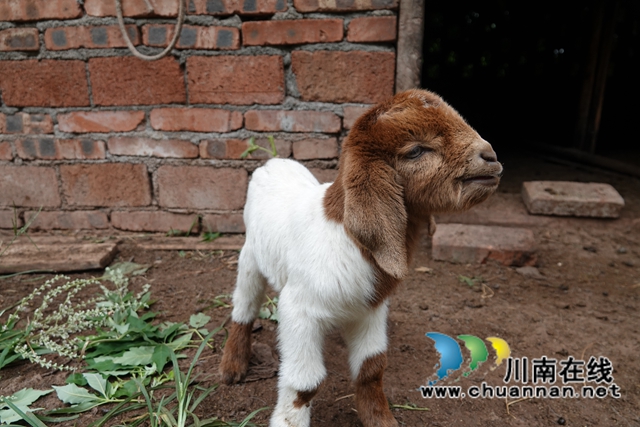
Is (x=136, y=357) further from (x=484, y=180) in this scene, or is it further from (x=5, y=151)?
(x=5, y=151)

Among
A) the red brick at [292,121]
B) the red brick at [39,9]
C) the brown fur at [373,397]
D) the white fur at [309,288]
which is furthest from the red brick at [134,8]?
the brown fur at [373,397]

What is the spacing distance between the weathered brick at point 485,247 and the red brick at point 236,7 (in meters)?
2.03

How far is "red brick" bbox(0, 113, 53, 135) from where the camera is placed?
3689mm

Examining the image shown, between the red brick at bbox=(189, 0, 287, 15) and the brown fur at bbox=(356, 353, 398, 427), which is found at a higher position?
the red brick at bbox=(189, 0, 287, 15)

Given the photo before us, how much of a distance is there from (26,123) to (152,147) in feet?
3.36

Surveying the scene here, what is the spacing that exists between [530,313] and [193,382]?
2.01m

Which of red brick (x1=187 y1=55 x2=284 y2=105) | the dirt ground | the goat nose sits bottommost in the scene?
the dirt ground

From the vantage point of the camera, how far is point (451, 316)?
9.31ft

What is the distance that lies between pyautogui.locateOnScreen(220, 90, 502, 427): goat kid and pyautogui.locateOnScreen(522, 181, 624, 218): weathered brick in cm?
244

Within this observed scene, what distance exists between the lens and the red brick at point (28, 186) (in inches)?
150

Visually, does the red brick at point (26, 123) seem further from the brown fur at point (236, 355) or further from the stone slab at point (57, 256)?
the brown fur at point (236, 355)

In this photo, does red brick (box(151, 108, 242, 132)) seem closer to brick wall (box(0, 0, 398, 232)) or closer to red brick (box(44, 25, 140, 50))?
brick wall (box(0, 0, 398, 232))

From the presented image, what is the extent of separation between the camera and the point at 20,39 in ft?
11.5

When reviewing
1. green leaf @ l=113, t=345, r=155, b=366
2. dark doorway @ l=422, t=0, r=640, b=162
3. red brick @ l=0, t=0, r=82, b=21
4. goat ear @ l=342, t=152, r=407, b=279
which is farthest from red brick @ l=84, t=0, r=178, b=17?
dark doorway @ l=422, t=0, r=640, b=162
